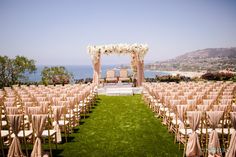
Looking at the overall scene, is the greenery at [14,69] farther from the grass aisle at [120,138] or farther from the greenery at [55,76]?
the grass aisle at [120,138]

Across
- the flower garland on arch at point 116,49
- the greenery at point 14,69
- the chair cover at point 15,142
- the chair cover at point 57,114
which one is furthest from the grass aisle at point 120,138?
the greenery at point 14,69

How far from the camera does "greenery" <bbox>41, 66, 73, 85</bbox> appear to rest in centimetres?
2383

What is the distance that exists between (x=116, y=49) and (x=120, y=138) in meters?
15.1

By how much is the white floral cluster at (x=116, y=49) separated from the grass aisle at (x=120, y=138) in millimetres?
11342

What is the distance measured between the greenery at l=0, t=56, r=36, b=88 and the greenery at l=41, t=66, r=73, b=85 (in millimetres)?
1215

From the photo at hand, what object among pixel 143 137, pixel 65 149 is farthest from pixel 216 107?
pixel 65 149

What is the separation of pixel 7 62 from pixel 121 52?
9922 millimetres

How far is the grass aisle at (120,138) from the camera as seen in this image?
677 centimetres

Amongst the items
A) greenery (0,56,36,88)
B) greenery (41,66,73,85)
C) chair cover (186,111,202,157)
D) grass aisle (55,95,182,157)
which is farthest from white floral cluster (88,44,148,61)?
chair cover (186,111,202,157)

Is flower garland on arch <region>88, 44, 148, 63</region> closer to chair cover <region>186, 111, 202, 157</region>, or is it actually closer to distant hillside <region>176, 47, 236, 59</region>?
chair cover <region>186, 111, 202, 157</region>

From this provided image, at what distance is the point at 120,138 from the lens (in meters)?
7.97

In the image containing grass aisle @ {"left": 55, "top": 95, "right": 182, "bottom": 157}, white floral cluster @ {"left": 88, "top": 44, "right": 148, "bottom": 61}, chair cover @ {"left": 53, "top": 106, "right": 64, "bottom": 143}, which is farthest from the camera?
white floral cluster @ {"left": 88, "top": 44, "right": 148, "bottom": 61}

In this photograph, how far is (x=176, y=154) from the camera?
6555mm

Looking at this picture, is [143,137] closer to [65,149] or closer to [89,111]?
[65,149]
